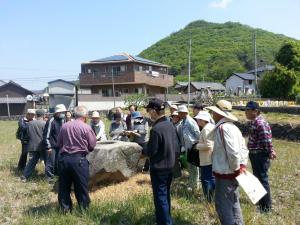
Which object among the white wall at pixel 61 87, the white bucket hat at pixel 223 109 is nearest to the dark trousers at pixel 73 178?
the white bucket hat at pixel 223 109

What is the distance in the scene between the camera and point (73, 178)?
602 cm

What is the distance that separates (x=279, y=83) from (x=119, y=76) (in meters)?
20.8

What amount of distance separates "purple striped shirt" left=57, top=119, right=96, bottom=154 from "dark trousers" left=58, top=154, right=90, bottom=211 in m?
0.11

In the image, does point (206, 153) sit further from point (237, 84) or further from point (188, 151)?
point (237, 84)

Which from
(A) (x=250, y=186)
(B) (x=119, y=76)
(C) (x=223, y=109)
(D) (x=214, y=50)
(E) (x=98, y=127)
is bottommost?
(A) (x=250, y=186)

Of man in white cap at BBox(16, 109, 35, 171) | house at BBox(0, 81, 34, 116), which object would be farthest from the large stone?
house at BBox(0, 81, 34, 116)

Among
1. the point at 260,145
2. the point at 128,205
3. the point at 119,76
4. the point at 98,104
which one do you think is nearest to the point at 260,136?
the point at 260,145

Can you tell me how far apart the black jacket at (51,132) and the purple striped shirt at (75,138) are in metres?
2.87

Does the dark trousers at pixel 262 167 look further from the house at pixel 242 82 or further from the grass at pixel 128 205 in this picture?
the house at pixel 242 82

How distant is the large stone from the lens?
768cm

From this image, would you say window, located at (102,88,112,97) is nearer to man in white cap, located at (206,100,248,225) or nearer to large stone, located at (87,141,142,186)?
large stone, located at (87,141,142,186)

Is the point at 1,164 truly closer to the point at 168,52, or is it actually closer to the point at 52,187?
the point at 52,187

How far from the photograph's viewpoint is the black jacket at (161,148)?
5.14 m

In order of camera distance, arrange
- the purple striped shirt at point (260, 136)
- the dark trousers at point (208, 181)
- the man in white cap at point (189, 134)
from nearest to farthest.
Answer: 1. the purple striped shirt at point (260, 136)
2. the dark trousers at point (208, 181)
3. the man in white cap at point (189, 134)
